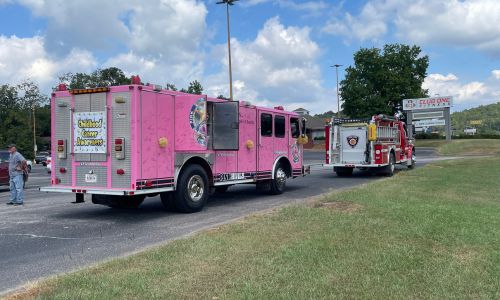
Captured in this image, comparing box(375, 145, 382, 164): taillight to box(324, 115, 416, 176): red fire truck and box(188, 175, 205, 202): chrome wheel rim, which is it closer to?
box(324, 115, 416, 176): red fire truck

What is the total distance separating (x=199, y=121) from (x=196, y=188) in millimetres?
1494

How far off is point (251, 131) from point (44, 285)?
857 cm

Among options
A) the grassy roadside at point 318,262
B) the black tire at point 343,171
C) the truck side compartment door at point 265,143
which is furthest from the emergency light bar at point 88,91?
the black tire at point 343,171

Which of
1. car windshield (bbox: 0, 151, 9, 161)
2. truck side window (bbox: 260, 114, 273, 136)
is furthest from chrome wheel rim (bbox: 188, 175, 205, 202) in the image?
car windshield (bbox: 0, 151, 9, 161)

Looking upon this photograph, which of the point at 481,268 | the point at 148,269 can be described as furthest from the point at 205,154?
the point at 481,268

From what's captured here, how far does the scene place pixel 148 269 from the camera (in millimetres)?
5770

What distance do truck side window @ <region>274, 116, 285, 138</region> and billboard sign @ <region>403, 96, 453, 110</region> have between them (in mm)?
50840

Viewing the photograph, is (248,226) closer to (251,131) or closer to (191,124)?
(191,124)

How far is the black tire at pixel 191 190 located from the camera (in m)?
10.7

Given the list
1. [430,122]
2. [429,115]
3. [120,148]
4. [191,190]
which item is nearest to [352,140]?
[191,190]

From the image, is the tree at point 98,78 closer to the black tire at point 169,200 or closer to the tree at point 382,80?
the tree at point 382,80

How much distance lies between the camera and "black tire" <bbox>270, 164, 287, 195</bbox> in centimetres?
1449

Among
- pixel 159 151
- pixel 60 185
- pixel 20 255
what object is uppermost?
pixel 159 151

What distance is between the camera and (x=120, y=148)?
9.75 metres
